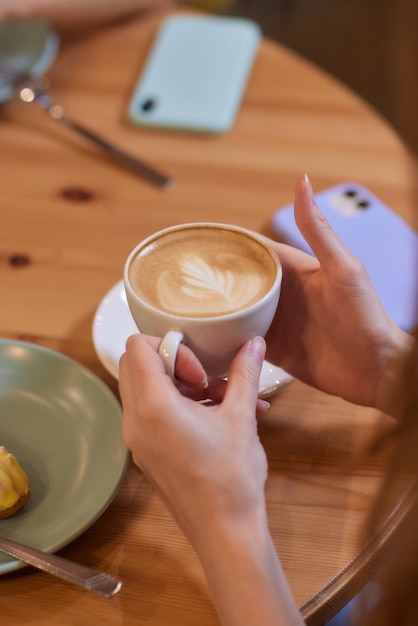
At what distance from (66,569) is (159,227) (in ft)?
1.68

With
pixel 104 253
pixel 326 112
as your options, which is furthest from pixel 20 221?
pixel 326 112

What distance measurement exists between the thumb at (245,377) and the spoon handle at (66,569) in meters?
0.17

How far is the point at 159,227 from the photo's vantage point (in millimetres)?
1024

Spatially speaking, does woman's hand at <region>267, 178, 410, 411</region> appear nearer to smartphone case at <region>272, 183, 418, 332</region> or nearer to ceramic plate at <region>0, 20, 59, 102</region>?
smartphone case at <region>272, 183, 418, 332</region>

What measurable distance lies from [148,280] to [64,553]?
0.84 ft

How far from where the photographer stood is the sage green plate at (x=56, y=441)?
2.24ft

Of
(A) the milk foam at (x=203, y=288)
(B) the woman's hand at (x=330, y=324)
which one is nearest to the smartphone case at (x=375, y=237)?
(B) the woman's hand at (x=330, y=324)

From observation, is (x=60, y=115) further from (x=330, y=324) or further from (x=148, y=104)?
(x=330, y=324)

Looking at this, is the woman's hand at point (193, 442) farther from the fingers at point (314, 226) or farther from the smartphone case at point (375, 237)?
the smartphone case at point (375, 237)

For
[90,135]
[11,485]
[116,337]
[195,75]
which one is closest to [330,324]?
[116,337]

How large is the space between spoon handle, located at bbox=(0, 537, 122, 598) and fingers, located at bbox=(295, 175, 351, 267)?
35 cm

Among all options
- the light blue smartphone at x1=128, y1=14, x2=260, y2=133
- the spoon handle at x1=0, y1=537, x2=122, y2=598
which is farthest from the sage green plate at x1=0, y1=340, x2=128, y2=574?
the light blue smartphone at x1=128, y1=14, x2=260, y2=133

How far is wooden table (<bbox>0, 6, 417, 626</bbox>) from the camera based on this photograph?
2.17 ft

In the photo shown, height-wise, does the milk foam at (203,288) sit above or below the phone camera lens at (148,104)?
above
